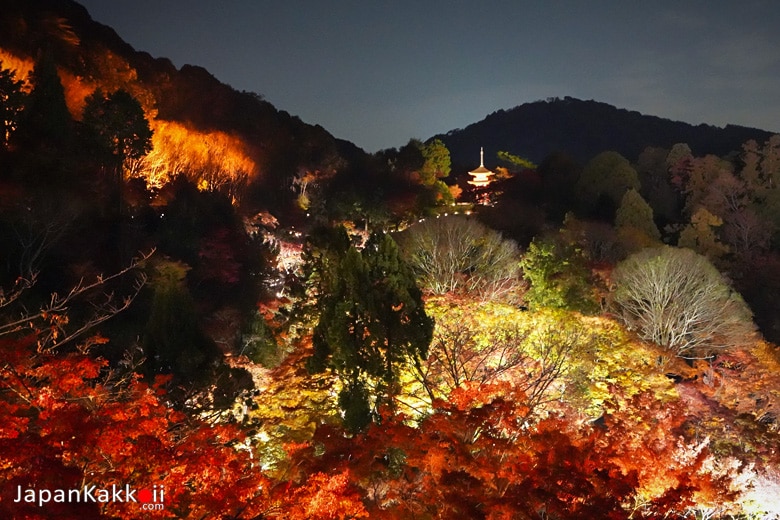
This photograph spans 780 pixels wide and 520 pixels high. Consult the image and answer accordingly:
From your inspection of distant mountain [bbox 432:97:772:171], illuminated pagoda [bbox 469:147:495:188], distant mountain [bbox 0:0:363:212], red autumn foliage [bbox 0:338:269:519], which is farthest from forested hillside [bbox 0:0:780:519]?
distant mountain [bbox 432:97:772:171]

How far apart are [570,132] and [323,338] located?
8402 centimetres

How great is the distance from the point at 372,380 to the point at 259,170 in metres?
21.2

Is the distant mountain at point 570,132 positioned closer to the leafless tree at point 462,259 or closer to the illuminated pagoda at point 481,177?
the illuminated pagoda at point 481,177

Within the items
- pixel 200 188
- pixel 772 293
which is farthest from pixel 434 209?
pixel 772 293

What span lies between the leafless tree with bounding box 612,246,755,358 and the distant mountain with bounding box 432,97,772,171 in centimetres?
4811

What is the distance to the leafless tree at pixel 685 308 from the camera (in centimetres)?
1842

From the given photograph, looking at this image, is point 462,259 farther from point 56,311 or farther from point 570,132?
point 570,132

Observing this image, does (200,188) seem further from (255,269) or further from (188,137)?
(255,269)

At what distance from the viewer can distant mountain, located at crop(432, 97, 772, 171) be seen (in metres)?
69.8

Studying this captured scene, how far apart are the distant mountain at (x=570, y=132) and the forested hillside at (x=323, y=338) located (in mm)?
41327

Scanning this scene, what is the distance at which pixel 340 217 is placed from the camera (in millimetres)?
30422

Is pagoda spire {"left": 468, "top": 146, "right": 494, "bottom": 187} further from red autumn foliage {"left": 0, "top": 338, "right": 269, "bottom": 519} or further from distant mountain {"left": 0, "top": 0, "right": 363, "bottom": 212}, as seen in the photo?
red autumn foliage {"left": 0, "top": 338, "right": 269, "bottom": 519}

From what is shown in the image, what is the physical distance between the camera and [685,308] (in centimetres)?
1856

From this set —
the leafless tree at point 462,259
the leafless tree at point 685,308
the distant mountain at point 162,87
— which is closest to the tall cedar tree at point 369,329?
the leafless tree at point 462,259
